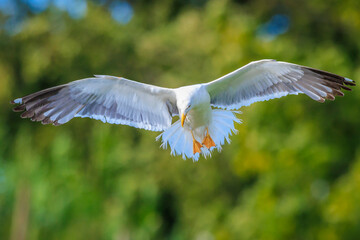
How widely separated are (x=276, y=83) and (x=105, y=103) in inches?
63.6

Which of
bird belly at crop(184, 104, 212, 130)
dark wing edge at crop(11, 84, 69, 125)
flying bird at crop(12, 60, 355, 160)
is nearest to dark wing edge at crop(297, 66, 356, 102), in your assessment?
flying bird at crop(12, 60, 355, 160)

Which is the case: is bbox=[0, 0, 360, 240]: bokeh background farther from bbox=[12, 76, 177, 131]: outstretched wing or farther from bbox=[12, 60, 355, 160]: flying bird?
bbox=[12, 76, 177, 131]: outstretched wing

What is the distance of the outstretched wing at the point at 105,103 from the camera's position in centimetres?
574

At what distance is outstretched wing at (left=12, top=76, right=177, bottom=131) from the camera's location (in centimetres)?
574

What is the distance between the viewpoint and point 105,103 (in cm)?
590

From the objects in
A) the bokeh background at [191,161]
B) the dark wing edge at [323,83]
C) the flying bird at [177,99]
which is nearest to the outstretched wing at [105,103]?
the flying bird at [177,99]

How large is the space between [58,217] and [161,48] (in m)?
5.71

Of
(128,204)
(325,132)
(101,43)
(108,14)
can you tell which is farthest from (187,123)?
(108,14)

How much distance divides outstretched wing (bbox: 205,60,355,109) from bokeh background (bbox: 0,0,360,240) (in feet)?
21.1

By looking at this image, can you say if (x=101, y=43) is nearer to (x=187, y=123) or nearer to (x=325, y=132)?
(x=325, y=132)

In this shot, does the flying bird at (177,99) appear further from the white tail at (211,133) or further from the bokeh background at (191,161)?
the bokeh background at (191,161)

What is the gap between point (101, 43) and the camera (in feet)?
61.3

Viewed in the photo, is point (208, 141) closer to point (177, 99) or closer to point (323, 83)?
point (177, 99)

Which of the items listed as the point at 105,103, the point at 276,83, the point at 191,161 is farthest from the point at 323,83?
the point at 191,161
